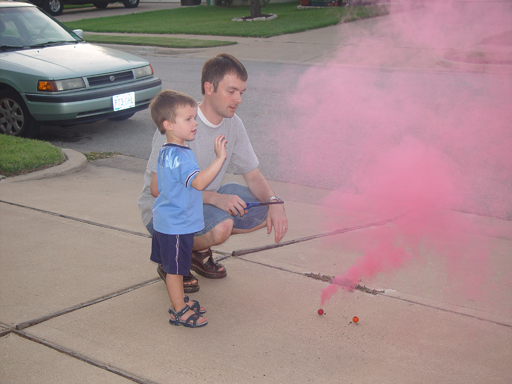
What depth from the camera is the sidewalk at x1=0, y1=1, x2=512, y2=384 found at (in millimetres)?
2709

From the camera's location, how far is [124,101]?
25.1 feet

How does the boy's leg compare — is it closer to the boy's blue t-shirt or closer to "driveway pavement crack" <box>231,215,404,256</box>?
the boy's blue t-shirt

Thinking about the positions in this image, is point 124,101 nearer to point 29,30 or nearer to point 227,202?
point 29,30

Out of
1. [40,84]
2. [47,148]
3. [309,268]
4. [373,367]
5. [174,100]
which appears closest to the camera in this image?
[373,367]

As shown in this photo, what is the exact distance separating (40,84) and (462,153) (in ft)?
16.4

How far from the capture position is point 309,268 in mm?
3812

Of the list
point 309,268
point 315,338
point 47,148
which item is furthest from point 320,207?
point 47,148

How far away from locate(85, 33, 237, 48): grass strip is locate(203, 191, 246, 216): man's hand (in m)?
13.0

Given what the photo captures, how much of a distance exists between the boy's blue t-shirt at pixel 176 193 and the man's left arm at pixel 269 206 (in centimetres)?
60

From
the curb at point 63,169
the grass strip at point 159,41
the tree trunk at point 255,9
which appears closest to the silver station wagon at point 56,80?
the curb at point 63,169

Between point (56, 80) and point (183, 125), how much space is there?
185 inches

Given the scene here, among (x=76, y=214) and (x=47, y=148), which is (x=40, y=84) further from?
(x=76, y=214)

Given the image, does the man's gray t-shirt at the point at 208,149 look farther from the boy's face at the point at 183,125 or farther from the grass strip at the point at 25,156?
the grass strip at the point at 25,156

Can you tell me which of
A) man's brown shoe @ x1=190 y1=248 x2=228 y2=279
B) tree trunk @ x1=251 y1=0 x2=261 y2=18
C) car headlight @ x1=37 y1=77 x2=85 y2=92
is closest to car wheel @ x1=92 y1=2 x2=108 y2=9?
tree trunk @ x1=251 y1=0 x2=261 y2=18
